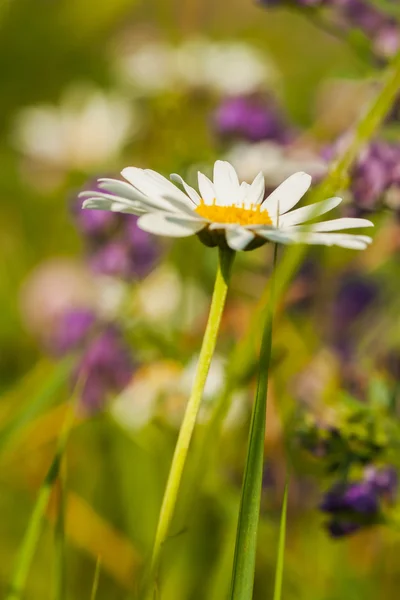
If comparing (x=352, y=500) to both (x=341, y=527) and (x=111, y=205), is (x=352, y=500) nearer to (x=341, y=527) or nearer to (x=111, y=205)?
(x=341, y=527)

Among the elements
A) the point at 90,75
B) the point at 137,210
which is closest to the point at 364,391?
the point at 137,210

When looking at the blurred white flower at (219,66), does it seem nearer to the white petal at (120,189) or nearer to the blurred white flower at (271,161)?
the blurred white flower at (271,161)

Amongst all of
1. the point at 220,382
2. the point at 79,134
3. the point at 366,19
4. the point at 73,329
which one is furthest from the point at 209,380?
the point at 79,134

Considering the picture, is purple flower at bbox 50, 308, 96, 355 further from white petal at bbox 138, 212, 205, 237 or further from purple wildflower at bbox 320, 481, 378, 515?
white petal at bbox 138, 212, 205, 237

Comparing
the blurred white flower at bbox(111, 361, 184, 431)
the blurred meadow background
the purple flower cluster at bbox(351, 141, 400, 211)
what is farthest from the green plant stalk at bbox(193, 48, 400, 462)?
the blurred white flower at bbox(111, 361, 184, 431)

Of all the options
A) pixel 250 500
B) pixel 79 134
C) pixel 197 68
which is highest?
pixel 197 68

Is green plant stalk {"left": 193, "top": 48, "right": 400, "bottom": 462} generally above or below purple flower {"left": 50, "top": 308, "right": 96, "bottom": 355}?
Answer: below

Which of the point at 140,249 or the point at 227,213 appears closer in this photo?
the point at 227,213

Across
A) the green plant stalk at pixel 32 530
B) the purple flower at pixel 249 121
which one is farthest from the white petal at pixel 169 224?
the purple flower at pixel 249 121
